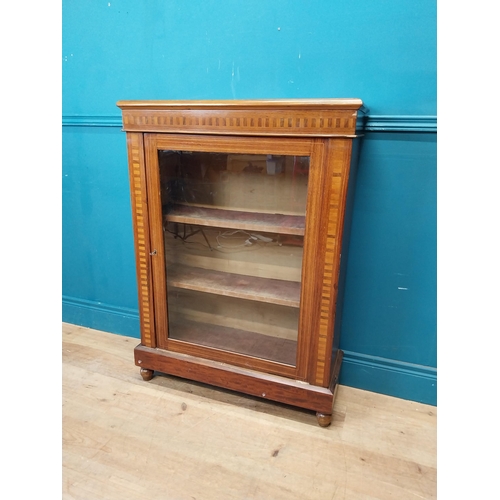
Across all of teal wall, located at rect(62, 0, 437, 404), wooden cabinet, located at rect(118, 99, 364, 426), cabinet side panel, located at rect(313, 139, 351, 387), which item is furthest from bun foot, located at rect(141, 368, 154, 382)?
cabinet side panel, located at rect(313, 139, 351, 387)

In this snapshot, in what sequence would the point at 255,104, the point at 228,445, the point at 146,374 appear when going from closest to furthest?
the point at 255,104, the point at 228,445, the point at 146,374

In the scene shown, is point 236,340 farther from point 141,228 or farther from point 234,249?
point 141,228

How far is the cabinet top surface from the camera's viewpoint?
3.12 feet

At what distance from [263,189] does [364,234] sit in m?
0.41

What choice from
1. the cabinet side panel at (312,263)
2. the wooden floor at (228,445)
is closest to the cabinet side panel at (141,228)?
the wooden floor at (228,445)

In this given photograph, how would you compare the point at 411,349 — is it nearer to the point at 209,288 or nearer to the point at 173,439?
the point at 209,288

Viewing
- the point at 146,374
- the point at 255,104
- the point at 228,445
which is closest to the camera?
the point at 255,104

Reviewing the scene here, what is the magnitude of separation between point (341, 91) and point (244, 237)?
605mm

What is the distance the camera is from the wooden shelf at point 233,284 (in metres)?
1.30

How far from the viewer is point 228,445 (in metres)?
1.17

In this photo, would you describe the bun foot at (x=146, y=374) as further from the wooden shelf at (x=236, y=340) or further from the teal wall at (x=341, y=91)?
the teal wall at (x=341, y=91)

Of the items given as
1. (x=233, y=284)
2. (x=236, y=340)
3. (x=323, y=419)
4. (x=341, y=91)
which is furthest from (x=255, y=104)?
(x=323, y=419)

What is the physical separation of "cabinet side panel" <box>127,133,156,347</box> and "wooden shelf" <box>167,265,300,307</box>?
0.10 m

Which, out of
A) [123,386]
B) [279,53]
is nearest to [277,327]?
[123,386]
